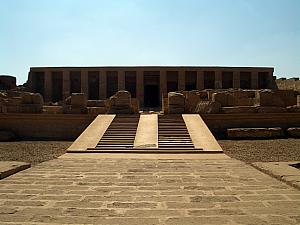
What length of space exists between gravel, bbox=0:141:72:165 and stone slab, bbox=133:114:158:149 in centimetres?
257

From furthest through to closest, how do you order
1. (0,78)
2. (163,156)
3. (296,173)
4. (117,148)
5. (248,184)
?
(0,78) → (117,148) → (163,156) → (296,173) → (248,184)

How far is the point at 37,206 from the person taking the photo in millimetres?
4074

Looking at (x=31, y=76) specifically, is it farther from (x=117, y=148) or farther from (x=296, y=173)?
(x=296, y=173)

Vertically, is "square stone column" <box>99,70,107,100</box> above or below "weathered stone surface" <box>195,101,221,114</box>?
above

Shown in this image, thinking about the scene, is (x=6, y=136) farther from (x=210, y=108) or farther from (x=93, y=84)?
(x=93, y=84)

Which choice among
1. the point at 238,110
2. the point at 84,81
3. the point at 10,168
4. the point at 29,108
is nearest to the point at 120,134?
the point at 238,110

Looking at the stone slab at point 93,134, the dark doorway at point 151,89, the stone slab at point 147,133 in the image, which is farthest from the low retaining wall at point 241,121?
the dark doorway at point 151,89

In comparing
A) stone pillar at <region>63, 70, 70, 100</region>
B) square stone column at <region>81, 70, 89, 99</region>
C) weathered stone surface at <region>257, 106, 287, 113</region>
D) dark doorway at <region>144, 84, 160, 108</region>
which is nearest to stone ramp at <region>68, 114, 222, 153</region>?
weathered stone surface at <region>257, 106, 287, 113</region>

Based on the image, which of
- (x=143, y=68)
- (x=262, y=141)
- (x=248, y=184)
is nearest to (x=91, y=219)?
(x=248, y=184)

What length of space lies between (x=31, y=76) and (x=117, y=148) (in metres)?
26.4

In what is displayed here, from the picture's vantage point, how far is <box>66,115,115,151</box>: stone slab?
10969mm

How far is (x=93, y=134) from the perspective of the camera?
12.5 m

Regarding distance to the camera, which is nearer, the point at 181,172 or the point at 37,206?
the point at 37,206

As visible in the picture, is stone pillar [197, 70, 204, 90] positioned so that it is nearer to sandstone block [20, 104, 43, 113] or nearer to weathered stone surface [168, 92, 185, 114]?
weathered stone surface [168, 92, 185, 114]
